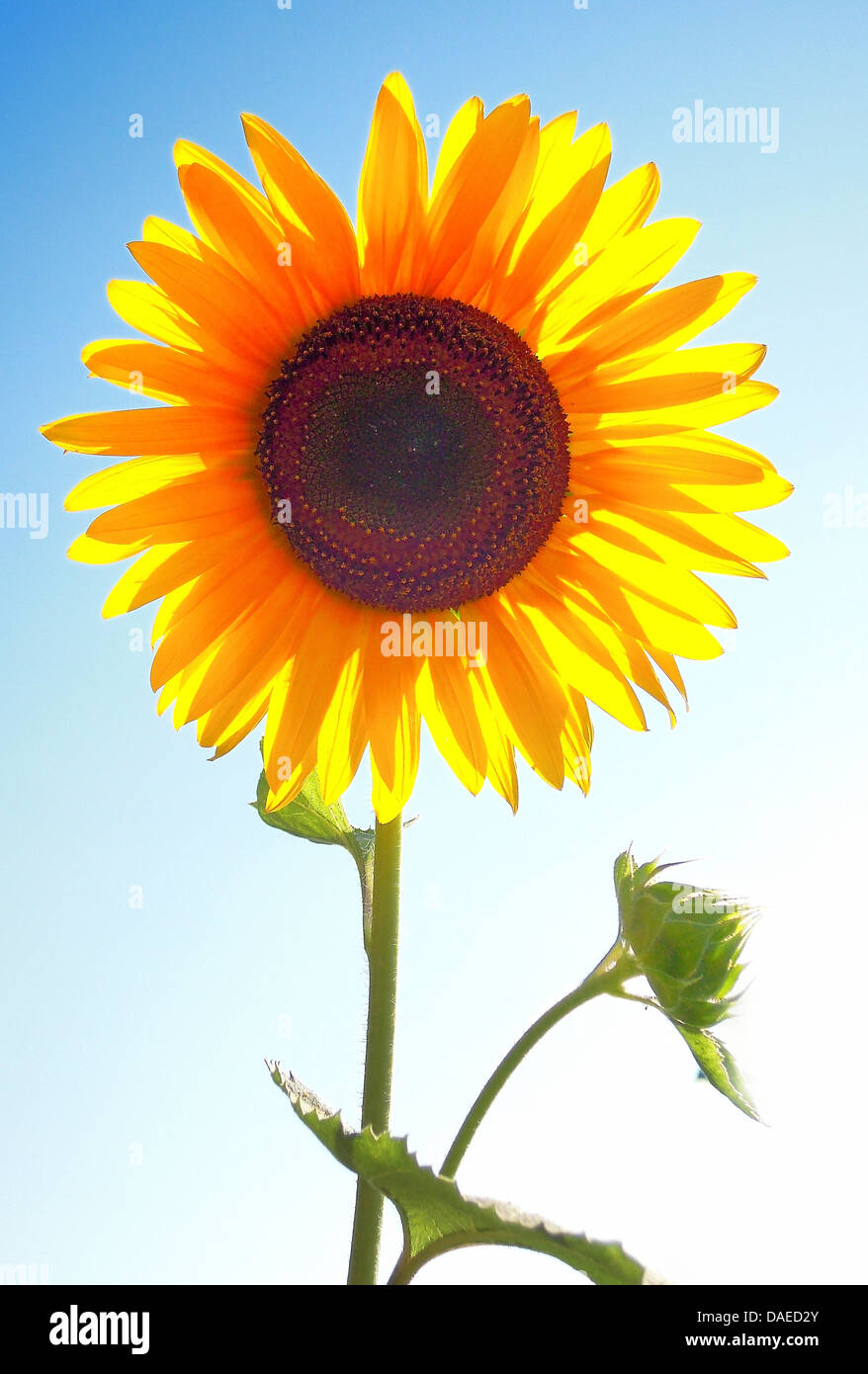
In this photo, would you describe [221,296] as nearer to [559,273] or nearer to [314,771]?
[559,273]

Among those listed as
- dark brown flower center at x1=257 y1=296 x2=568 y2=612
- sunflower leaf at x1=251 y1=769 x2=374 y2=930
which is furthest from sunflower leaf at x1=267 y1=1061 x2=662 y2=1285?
dark brown flower center at x1=257 y1=296 x2=568 y2=612

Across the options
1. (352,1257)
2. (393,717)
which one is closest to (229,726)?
(393,717)

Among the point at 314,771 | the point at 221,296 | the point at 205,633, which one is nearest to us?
the point at 221,296

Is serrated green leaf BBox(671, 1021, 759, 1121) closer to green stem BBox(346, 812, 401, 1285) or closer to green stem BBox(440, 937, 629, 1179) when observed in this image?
green stem BBox(440, 937, 629, 1179)
